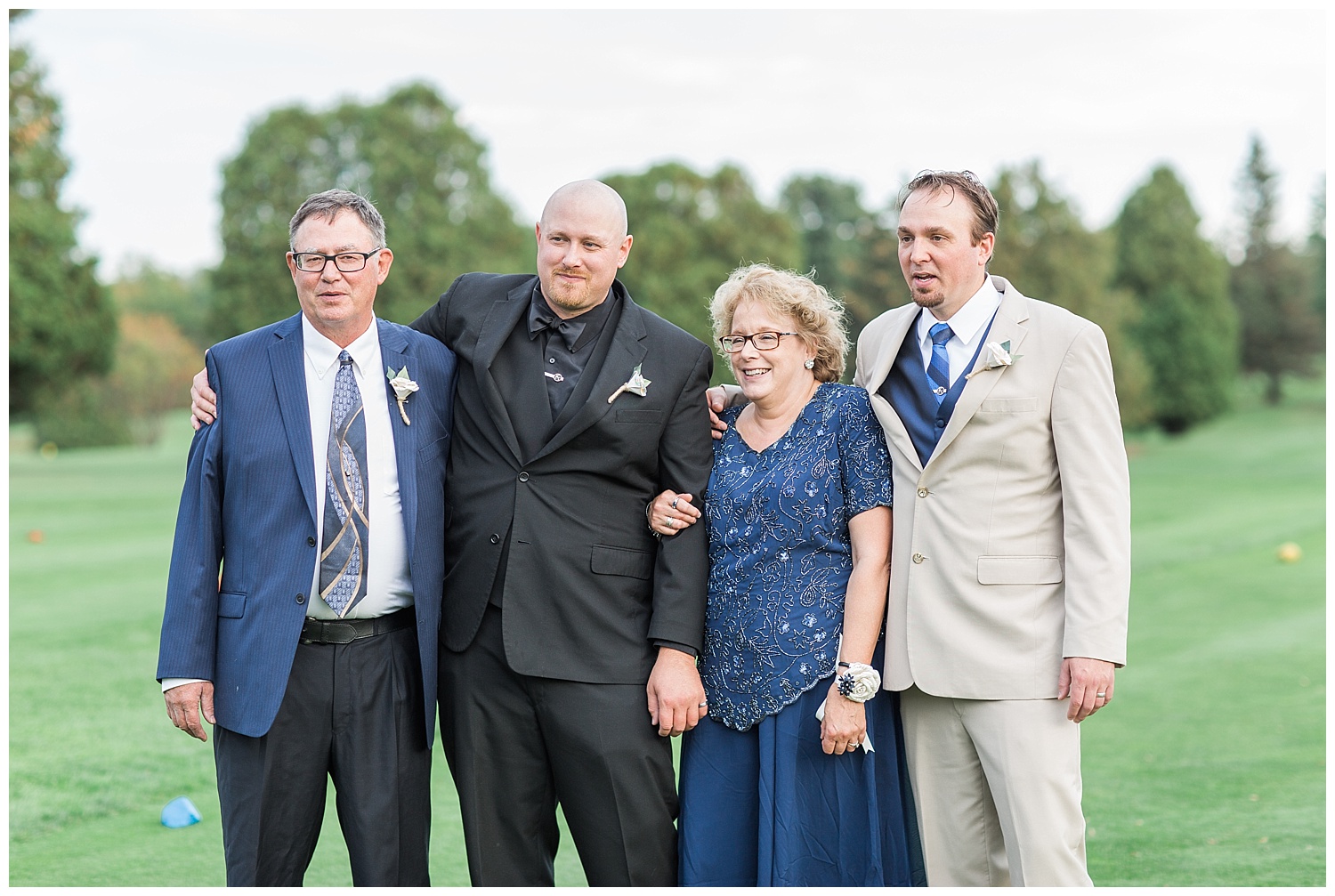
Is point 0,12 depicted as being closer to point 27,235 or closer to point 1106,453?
point 1106,453

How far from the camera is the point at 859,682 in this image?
3.45 meters

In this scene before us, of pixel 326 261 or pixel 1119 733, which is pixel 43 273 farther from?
pixel 326 261

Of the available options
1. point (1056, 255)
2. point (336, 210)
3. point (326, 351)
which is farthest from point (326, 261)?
point (1056, 255)

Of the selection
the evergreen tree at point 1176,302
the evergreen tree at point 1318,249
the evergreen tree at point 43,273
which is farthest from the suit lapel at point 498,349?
the evergreen tree at point 1318,249

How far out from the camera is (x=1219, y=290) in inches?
1490

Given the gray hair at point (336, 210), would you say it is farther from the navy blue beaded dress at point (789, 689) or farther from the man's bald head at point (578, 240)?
the navy blue beaded dress at point (789, 689)

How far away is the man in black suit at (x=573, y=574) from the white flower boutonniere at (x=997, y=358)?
2.78 feet

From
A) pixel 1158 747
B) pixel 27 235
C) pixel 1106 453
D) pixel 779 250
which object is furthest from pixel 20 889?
pixel 779 250

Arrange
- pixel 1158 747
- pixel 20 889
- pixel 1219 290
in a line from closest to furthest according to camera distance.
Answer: pixel 20 889
pixel 1158 747
pixel 1219 290

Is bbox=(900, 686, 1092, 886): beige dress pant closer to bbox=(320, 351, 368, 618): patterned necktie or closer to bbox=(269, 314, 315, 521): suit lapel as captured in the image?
bbox=(320, 351, 368, 618): patterned necktie

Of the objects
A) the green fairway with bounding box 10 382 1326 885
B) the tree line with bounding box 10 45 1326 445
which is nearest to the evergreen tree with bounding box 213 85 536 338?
the tree line with bounding box 10 45 1326 445

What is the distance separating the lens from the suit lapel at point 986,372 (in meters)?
3.52

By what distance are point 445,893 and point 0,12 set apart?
3.45m

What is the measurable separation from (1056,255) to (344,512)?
2940cm
